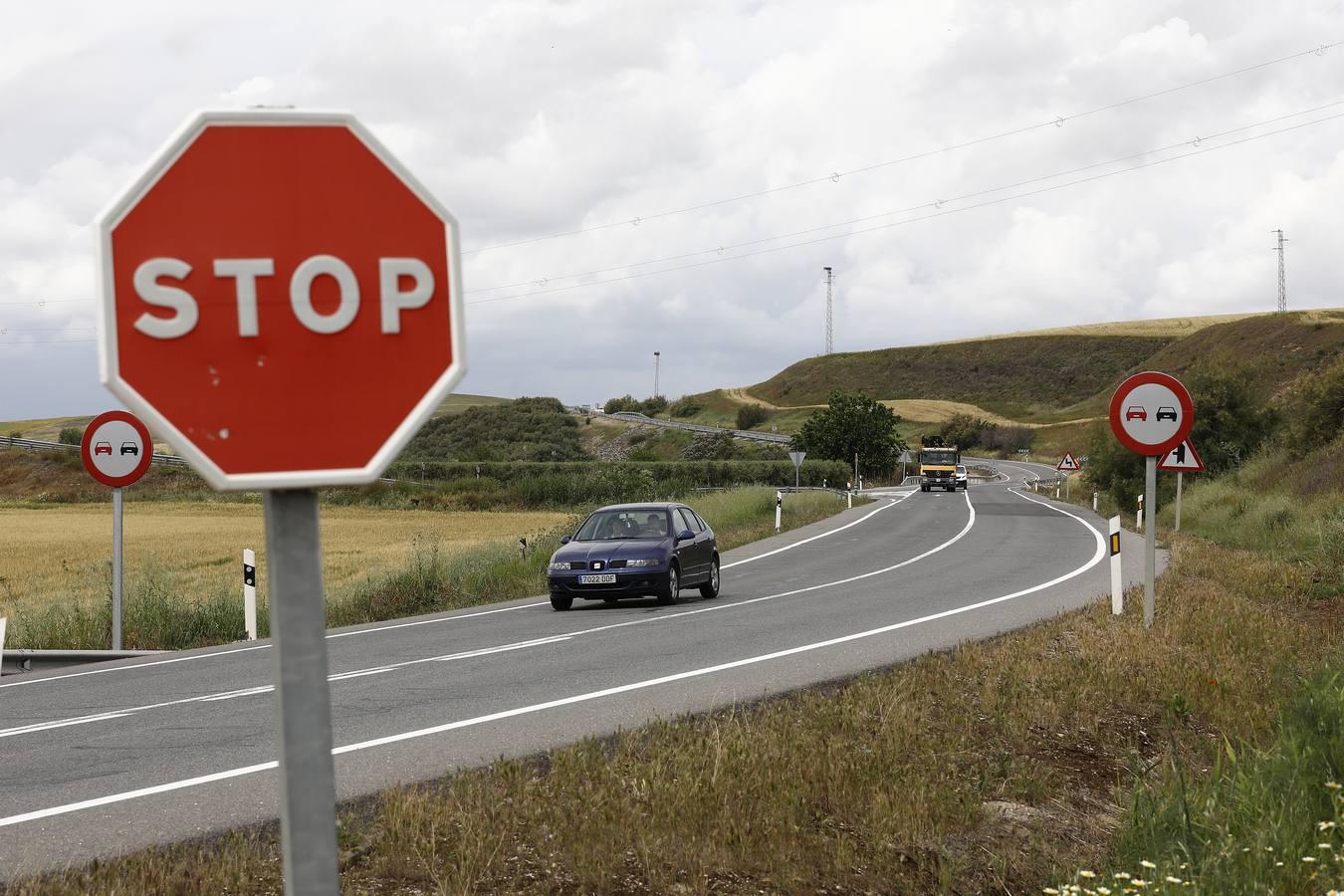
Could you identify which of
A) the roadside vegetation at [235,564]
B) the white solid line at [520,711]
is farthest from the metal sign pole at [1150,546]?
the roadside vegetation at [235,564]

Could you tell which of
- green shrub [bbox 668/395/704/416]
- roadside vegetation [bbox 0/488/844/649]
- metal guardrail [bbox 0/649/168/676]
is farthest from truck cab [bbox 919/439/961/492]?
green shrub [bbox 668/395/704/416]

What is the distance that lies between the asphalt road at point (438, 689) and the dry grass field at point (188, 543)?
567 cm

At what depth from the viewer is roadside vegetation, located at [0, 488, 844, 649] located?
52.9 feet

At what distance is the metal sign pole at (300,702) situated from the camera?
188 cm

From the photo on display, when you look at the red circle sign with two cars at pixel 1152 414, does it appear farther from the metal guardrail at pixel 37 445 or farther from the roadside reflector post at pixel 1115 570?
the metal guardrail at pixel 37 445

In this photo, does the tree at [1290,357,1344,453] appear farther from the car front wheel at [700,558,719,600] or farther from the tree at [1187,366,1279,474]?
the car front wheel at [700,558,719,600]

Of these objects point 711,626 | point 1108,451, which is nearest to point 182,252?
point 711,626

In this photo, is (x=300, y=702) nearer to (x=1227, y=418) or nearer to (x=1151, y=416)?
(x=1151, y=416)

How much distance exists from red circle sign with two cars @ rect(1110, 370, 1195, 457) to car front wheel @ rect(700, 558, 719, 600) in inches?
333

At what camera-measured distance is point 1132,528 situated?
36.3m

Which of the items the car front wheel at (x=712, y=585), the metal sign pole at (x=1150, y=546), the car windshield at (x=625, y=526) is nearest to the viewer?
the metal sign pole at (x=1150, y=546)

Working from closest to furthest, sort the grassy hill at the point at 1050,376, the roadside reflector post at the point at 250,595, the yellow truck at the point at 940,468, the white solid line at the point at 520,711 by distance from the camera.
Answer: the white solid line at the point at 520,711 → the roadside reflector post at the point at 250,595 → the yellow truck at the point at 940,468 → the grassy hill at the point at 1050,376

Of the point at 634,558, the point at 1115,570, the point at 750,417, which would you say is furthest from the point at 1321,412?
the point at 750,417

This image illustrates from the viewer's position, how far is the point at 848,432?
279ft
